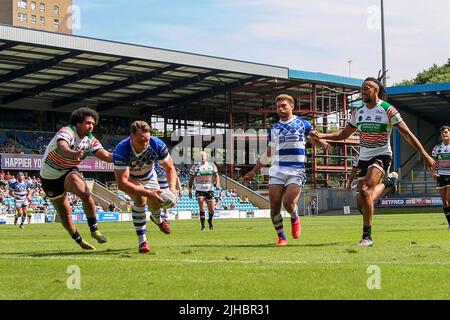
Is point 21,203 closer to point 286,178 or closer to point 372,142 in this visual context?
point 286,178

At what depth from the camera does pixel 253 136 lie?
216 feet

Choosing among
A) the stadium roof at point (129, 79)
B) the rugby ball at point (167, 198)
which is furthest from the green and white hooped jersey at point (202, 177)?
the stadium roof at point (129, 79)

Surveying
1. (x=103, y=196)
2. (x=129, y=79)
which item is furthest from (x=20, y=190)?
(x=129, y=79)

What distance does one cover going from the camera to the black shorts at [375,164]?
12.8 m

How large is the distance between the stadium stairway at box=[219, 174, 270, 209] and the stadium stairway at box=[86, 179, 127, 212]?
932 cm

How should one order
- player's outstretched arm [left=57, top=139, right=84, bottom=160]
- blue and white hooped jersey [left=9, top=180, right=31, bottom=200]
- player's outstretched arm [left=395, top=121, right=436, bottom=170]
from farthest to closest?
blue and white hooped jersey [left=9, top=180, right=31, bottom=200] < player's outstretched arm [left=395, top=121, right=436, bottom=170] < player's outstretched arm [left=57, top=139, right=84, bottom=160]

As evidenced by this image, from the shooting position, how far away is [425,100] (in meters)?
63.8

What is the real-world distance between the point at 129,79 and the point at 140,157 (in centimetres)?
4461

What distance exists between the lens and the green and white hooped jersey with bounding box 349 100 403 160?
1272 cm

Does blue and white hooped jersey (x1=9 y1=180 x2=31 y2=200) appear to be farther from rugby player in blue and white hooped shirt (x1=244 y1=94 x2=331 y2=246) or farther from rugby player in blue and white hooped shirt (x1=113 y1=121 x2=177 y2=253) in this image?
rugby player in blue and white hooped shirt (x1=244 y1=94 x2=331 y2=246)

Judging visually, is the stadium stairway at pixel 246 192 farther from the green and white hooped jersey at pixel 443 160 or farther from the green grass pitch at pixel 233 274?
the green grass pitch at pixel 233 274

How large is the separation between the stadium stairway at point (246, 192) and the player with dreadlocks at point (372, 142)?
4635cm

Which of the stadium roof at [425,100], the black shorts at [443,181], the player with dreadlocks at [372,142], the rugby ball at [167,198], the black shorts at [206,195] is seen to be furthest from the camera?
the stadium roof at [425,100]

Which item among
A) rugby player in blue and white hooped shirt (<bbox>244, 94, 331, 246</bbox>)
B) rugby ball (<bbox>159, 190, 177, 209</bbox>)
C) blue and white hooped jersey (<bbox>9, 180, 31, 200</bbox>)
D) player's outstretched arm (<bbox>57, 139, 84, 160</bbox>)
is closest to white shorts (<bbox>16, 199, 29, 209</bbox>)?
blue and white hooped jersey (<bbox>9, 180, 31, 200</bbox>)
